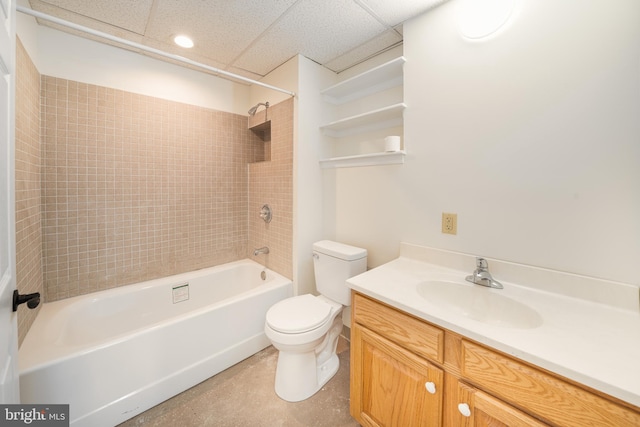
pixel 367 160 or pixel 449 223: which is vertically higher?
pixel 367 160

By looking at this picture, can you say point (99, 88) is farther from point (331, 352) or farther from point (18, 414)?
point (331, 352)

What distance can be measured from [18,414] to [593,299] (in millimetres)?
2034

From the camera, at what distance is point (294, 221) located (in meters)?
2.00

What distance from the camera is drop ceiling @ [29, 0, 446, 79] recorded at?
1.37 meters

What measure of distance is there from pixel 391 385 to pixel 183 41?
2.49 m

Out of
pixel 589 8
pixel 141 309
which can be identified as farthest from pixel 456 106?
pixel 141 309

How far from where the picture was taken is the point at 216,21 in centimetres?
151

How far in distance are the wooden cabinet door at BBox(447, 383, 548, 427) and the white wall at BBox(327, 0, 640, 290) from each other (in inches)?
26.5

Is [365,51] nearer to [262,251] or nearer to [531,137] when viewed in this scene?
[531,137]

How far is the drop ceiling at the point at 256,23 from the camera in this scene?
53.9 inches

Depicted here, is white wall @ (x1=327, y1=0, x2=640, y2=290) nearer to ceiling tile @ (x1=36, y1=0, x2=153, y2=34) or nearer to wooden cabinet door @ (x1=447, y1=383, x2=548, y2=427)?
wooden cabinet door @ (x1=447, y1=383, x2=548, y2=427)

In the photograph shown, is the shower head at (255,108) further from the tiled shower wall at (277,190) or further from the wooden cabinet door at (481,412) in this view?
the wooden cabinet door at (481,412)

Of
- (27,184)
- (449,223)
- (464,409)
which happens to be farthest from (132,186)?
(464,409)

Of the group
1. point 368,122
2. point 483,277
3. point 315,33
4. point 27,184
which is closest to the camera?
point 483,277
